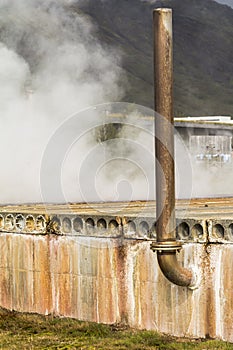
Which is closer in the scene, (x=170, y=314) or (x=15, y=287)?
(x=170, y=314)

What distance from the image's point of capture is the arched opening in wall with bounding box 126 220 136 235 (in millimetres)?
16078

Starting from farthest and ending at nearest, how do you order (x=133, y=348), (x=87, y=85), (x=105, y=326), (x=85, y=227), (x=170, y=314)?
(x=87, y=85)
(x=85, y=227)
(x=105, y=326)
(x=170, y=314)
(x=133, y=348)

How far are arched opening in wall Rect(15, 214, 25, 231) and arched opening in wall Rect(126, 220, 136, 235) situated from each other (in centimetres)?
366

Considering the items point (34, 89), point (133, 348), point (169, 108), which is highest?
point (34, 89)

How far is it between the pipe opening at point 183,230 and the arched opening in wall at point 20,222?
5.16 meters

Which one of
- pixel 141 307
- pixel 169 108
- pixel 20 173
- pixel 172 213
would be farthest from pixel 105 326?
pixel 20 173

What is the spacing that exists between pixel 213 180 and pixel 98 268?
28139mm

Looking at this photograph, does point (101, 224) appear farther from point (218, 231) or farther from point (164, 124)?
point (164, 124)

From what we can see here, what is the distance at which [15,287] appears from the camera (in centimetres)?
1867

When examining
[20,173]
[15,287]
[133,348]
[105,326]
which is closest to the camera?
[133,348]

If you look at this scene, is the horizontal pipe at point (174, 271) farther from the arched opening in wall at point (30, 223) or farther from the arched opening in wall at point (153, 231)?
the arched opening in wall at point (30, 223)

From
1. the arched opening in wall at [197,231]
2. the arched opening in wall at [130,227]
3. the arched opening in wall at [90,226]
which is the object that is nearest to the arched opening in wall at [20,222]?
the arched opening in wall at [90,226]

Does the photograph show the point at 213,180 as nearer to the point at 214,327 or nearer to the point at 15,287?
the point at 15,287

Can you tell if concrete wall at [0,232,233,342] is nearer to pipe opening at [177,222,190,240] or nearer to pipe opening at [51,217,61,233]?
pipe opening at [51,217,61,233]
